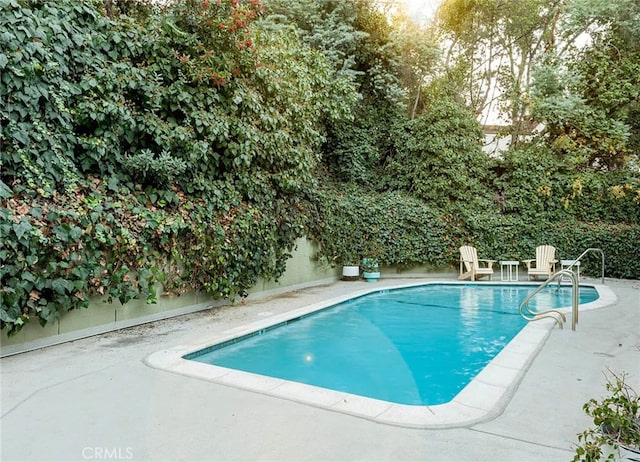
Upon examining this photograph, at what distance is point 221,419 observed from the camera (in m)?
2.96

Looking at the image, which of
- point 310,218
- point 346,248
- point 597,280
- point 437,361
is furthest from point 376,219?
point 437,361

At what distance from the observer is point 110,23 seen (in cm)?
579

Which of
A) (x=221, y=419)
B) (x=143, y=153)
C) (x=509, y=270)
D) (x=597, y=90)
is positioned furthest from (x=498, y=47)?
(x=221, y=419)

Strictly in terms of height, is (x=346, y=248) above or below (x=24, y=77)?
below

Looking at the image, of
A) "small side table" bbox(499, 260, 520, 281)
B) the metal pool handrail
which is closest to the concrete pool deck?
the metal pool handrail

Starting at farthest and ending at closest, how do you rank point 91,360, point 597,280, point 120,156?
point 597,280 < point 120,156 < point 91,360

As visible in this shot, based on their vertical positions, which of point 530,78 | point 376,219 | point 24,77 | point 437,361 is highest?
point 530,78

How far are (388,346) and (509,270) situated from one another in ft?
21.3

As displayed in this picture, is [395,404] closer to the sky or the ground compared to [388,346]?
closer to the sky

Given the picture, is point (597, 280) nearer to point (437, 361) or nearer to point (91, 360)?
point (437, 361)

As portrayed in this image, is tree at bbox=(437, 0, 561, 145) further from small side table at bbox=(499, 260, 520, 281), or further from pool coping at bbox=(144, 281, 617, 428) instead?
pool coping at bbox=(144, 281, 617, 428)

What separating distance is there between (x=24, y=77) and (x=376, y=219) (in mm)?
7992

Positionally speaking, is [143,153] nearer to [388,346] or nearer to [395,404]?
[388,346]

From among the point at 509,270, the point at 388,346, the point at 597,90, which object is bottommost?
the point at 388,346
